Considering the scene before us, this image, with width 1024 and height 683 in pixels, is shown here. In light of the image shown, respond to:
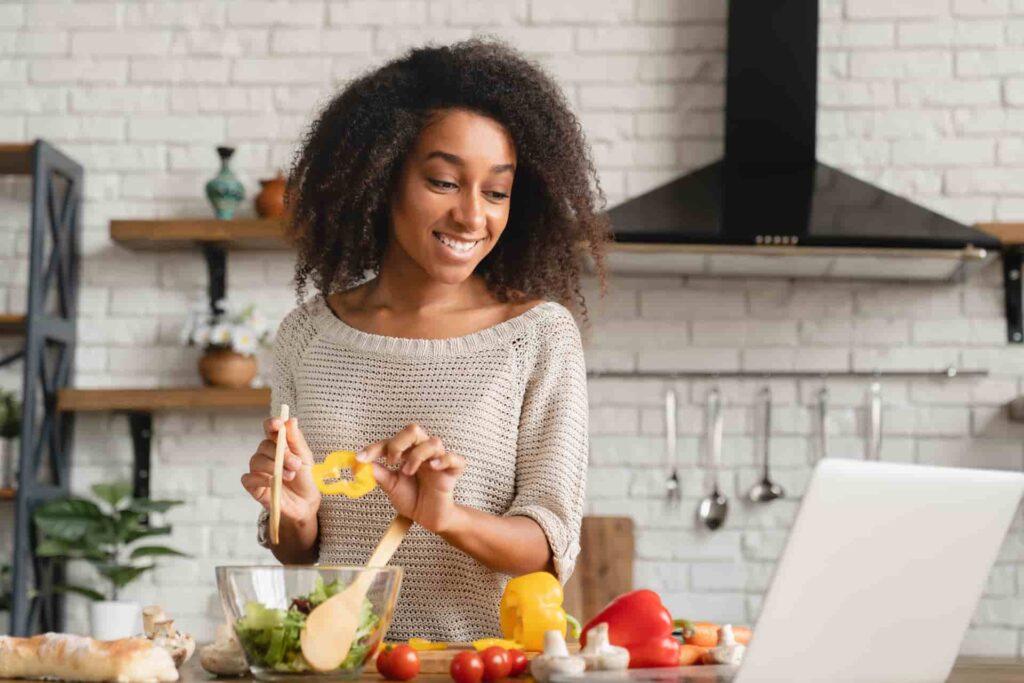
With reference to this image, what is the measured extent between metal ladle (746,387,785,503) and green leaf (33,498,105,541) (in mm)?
1643

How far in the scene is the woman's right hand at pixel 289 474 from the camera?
136 centimetres

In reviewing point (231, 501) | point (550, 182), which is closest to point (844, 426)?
point (231, 501)

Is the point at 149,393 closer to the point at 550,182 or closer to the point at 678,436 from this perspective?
the point at 678,436

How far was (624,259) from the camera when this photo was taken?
3312 millimetres

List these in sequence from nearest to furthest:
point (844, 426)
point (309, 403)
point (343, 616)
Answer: point (343, 616)
point (309, 403)
point (844, 426)

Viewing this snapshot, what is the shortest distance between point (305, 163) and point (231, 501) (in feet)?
6.11

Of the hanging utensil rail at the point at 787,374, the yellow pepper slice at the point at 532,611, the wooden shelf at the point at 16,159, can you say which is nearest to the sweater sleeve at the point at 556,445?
the yellow pepper slice at the point at 532,611

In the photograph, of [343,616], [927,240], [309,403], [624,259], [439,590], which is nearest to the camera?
[343,616]

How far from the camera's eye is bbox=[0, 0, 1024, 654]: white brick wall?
3564 mm

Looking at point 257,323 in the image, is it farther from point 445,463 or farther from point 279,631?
point 279,631

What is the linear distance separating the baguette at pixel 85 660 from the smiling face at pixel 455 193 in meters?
0.69

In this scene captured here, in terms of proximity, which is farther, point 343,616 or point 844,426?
point 844,426

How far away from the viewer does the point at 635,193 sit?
3.64m

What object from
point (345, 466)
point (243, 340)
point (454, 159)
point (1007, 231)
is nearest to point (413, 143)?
point (454, 159)
